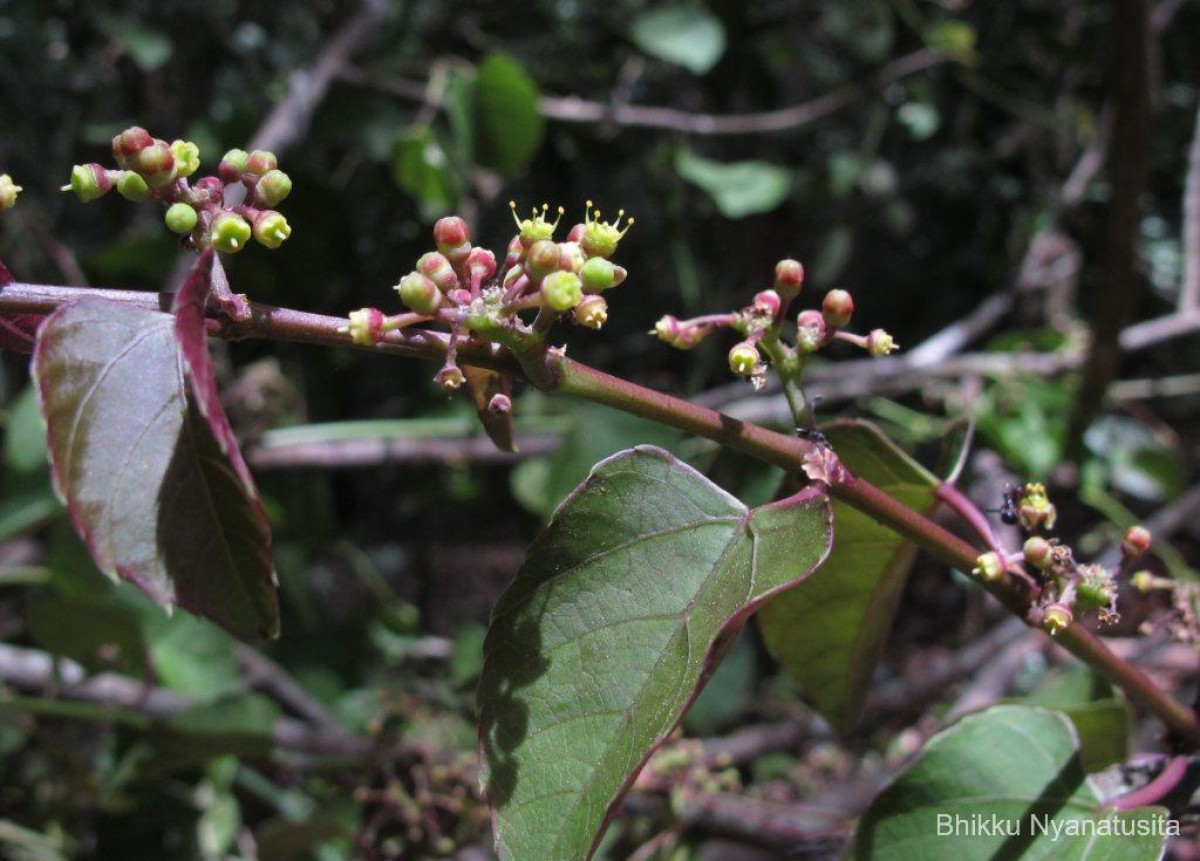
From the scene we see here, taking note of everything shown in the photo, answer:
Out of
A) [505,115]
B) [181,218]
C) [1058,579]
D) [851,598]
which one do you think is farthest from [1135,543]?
[505,115]

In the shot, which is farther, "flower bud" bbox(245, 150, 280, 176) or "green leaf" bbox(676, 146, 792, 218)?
"green leaf" bbox(676, 146, 792, 218)

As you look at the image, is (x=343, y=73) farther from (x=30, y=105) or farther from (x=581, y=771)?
(x=581, y=771)

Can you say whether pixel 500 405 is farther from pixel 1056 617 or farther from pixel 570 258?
pixel 1056 617

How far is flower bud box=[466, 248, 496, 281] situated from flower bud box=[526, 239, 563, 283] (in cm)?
4

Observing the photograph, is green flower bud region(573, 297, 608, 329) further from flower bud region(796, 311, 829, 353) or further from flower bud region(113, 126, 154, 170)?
flower bud region(113, 126, 154, 170)

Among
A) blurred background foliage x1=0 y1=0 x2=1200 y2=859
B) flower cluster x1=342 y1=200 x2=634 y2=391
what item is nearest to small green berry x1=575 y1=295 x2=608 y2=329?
flower cluster x1=342 y1=200 x2=634 y2=391

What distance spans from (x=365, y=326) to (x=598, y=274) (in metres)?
0.13

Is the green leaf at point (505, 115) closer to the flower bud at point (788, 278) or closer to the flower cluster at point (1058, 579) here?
the flower bud at point (788, 278)

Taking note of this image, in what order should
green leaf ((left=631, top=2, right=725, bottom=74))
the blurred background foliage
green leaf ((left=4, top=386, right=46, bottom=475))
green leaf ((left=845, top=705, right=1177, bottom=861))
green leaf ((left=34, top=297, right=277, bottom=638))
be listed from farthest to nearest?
green leaf ((left=631, top=2, right=725, bottom=74))
green leaf ((left=4, top=386, right=46, bottom=475))
the blurred background foliage
green leaf ((left=845, top=705, right=1177, bottom=861))
green leaf ((left=34, top=297, right=277, bottom=638))

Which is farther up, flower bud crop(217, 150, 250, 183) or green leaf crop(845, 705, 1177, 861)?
flower bud crop(217, 150, 250, 183)

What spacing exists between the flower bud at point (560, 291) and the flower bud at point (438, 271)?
6 cm

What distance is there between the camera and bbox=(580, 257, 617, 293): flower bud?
0.58 metres

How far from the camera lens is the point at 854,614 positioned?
85cm

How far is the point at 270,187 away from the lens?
0.60 metres
